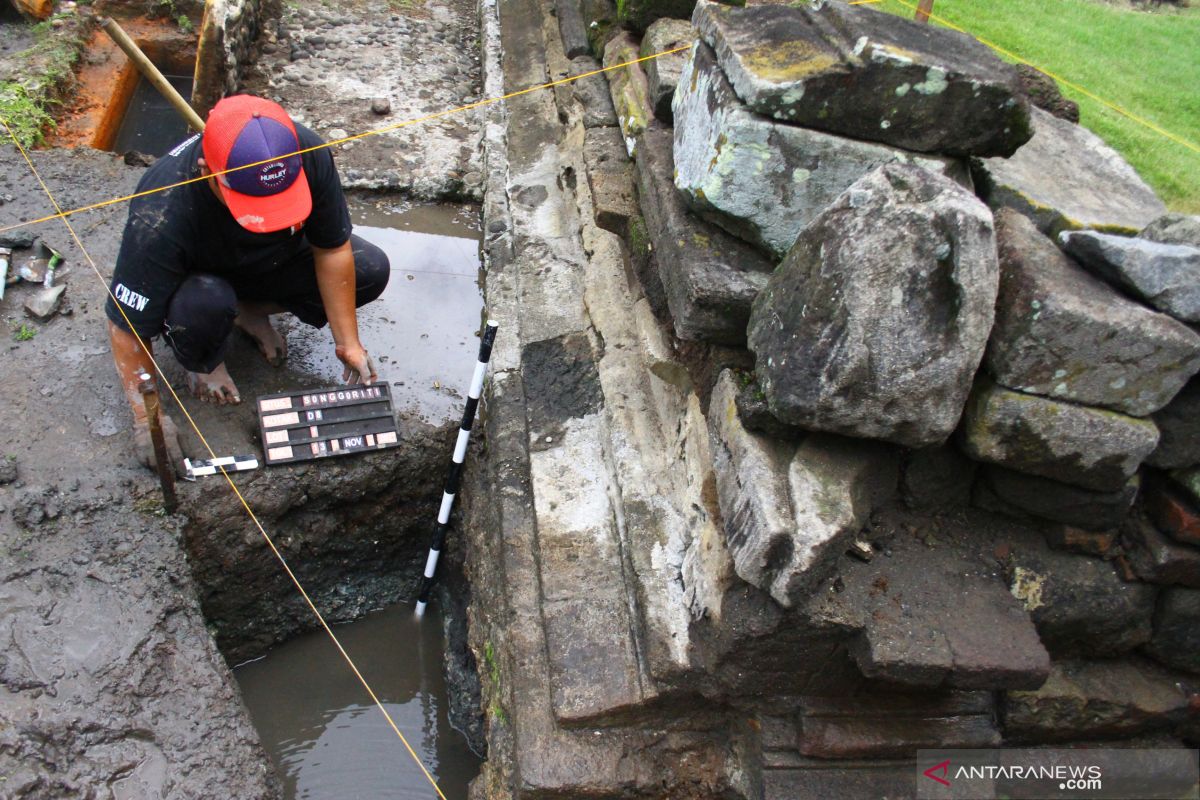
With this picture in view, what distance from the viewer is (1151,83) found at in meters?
4.55

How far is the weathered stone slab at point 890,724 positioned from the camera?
2.29 metres

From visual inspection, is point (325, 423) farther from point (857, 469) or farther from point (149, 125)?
point (149, 125)


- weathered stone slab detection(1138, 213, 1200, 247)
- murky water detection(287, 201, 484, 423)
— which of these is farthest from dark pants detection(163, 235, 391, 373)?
weathered stone slab detection(1138, 213, 1200, 247)

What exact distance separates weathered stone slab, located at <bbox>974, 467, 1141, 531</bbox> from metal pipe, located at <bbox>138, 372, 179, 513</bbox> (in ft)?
8.09

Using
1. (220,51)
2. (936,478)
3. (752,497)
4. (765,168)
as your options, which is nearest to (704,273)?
(765,168)

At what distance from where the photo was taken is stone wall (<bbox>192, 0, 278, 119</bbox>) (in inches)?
203

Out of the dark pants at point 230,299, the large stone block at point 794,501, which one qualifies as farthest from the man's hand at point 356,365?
the large stone block at point 794,501

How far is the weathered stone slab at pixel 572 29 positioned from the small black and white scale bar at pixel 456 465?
8.18 feet

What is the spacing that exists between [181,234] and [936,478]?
2.55 metres

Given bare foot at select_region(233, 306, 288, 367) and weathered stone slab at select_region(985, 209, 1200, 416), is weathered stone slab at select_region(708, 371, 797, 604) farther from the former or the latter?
bare foot at select_region(233, 306, 288, 367)

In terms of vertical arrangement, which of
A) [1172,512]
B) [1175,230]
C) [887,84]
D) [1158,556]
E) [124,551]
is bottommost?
[124,551]

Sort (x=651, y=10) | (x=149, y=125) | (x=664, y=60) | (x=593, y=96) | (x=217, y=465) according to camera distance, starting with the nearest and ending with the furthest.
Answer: (x=217, y=465)
(x=664, y=60)
(x=651, y=10)
(x=593, y=96)
(x=149, y=125)

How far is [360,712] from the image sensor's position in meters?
3.43

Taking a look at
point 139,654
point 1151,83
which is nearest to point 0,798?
point 139,654
